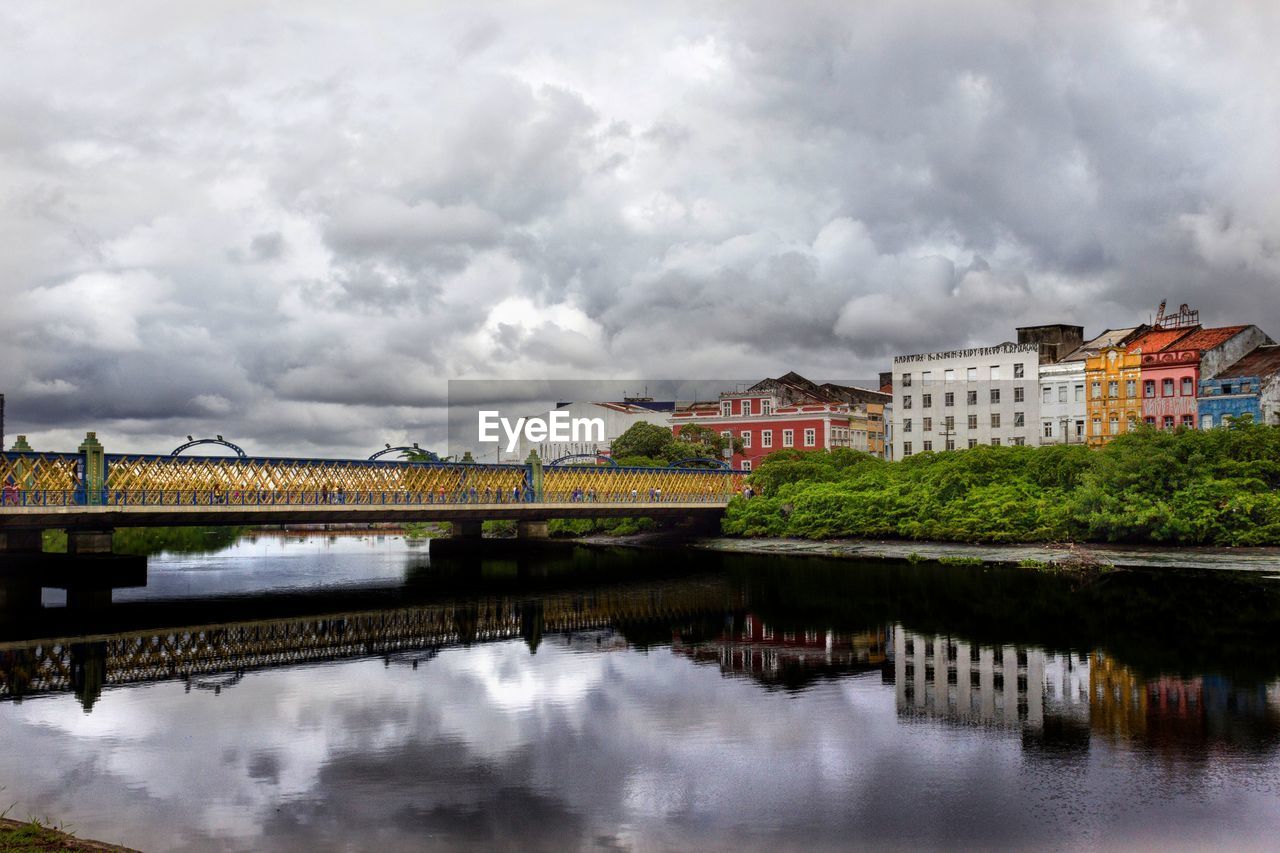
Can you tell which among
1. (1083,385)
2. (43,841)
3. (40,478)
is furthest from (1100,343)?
(43,841)

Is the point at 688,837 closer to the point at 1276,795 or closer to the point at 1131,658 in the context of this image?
the point at 1276,795

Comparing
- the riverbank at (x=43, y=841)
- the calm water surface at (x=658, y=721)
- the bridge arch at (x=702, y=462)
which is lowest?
the calm water surface at (x=658, y=721)

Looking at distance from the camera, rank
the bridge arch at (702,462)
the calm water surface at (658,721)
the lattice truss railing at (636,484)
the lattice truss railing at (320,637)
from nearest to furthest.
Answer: the calm water surface at (658,721) → the lattice truss railing at (320,637) → the lattice truss railing at (636,484) → the bridge arch at (702,462)

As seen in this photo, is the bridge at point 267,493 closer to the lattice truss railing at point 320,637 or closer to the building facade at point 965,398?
the lattice truss railing at point 320,637

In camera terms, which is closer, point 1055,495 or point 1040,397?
point 1055,495

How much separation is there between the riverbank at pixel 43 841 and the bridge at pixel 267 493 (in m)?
37.3

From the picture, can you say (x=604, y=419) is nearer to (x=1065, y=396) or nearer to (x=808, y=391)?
(x=808, y=391)

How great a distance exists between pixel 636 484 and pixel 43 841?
75339mm

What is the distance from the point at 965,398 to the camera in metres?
103

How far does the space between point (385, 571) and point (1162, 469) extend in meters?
47.3

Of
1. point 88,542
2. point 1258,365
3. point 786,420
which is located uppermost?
point 1258,365

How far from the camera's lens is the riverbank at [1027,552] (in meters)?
58.5

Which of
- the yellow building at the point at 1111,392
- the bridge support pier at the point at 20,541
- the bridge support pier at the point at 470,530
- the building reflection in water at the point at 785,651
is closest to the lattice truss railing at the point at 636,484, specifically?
the bridge support pier at the point at 470,530

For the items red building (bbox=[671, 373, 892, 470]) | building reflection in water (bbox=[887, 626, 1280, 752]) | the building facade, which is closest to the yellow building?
the building facade
